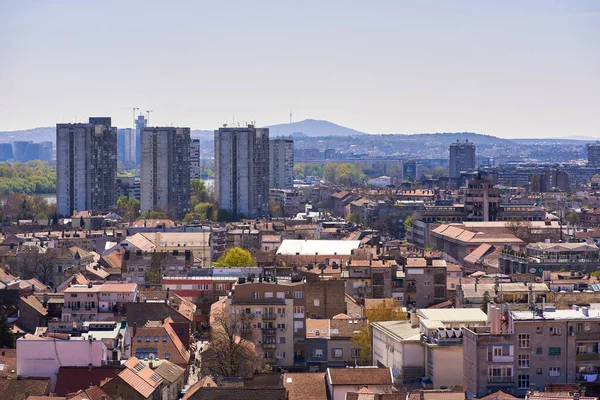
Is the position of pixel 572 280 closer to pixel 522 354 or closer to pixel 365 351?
pixel 365 351

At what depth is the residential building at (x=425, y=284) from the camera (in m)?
47.2

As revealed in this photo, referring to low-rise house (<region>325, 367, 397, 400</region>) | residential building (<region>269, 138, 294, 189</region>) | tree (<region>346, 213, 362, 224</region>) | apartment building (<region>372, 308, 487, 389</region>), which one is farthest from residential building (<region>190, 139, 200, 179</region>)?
low-rise house (<region>325, 367, 397, 400</region>)

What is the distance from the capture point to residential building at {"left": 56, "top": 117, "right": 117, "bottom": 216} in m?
108

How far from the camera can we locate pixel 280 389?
2934 centimetres

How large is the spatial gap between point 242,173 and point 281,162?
43624 millimetres

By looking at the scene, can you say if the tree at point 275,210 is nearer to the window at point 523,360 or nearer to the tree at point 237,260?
the tree at point 237,260

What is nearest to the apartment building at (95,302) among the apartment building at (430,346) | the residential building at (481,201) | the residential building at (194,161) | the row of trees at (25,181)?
the apartment building at (430,346)

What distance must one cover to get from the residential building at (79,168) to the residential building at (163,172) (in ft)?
11.7

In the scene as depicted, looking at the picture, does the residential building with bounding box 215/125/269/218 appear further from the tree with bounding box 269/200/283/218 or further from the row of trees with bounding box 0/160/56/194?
the row of trees with bounding box 0/160/56/194

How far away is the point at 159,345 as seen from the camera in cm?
3662

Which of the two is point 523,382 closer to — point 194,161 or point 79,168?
point 79,168

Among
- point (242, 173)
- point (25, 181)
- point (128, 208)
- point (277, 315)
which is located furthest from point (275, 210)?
point (277, 315)

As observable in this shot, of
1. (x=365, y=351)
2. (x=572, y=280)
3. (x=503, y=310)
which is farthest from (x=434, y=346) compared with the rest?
(x=572, y=280)

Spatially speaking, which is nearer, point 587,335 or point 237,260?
point 587,335
